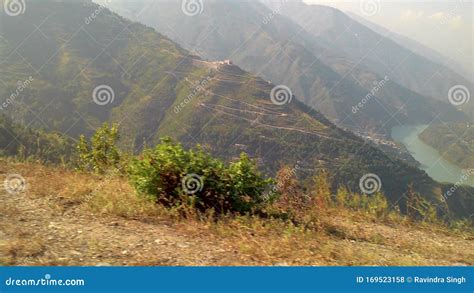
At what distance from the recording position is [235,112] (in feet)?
589

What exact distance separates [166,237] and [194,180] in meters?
1.74

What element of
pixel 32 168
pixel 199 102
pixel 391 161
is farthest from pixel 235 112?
pixel 32 168

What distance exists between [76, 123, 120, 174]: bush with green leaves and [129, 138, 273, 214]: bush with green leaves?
3218 millimetres

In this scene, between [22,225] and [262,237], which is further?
[262,237]

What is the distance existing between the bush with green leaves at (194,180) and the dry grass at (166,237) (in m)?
0.39

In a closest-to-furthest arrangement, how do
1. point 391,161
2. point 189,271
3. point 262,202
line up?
point 189,271 → point 262,202 → point 391,161

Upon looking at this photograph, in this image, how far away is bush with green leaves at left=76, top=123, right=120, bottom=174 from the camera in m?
11.6

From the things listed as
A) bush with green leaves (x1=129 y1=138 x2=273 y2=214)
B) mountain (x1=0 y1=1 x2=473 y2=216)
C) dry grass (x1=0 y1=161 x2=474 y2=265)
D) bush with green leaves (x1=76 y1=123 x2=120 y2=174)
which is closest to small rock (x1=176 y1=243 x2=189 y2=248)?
dry grass (x1=0 y1=161 x2=474 y2=265)

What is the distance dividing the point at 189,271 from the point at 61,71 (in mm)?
214129

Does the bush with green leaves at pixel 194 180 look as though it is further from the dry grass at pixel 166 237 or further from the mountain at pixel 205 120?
the mountain at pixel 205 120

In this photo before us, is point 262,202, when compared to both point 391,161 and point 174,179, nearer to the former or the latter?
point 174,179

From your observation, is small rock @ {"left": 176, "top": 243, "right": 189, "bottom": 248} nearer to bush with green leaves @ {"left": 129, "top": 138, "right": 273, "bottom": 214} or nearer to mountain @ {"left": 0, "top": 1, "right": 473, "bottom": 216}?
bush with green leaves @ {"left": 129, "top": 138, "right": 273, "bottom": 214}

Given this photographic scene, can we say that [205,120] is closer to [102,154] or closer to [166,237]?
[102,154]

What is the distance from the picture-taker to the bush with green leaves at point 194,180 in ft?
26.8
